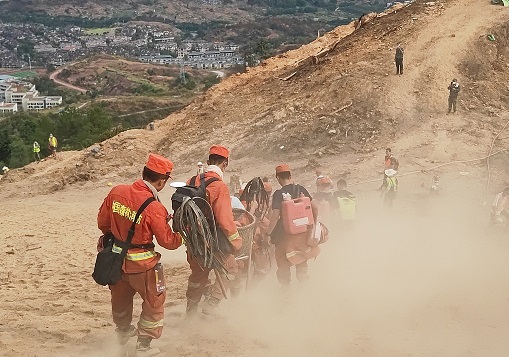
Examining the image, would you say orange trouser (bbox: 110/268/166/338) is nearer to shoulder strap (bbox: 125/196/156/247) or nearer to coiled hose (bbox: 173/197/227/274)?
shoulder strap (bbox: 125/196/156/247)

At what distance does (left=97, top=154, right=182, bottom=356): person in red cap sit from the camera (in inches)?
192

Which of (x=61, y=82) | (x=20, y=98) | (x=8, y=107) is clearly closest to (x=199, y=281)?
(x=8, y=107)

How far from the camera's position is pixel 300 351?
18.1 ft

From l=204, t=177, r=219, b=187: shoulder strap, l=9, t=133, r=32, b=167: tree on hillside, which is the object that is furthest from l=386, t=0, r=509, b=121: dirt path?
l=9, t=133, r=32, b=167: tree on hillside

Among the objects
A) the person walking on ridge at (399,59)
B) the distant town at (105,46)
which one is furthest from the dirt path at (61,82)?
the person walking on ridge at (399,59)

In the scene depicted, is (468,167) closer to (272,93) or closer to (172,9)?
(272,93)

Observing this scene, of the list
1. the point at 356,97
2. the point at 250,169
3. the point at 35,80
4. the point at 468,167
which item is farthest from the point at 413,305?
the point at 35,80

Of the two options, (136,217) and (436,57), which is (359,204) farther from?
(136,217)

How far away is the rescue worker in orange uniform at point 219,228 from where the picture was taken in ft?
18.0

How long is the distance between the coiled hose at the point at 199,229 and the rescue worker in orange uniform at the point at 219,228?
79 mm

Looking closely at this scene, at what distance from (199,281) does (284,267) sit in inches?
45.4

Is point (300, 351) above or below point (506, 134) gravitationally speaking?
below

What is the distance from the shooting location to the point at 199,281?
600 centimetres

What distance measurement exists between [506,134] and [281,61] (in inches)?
401
